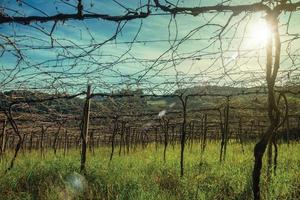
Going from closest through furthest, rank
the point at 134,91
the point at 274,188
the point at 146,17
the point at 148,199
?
the point at 146,17 < the point at 148,199 < the point at 274,188 < the point at 134,91

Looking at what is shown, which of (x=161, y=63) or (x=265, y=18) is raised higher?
(x=265, y=18)

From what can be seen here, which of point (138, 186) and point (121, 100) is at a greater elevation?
point (121, 100)

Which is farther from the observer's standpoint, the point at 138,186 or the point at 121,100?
the point at 121,100

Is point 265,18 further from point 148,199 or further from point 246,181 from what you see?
point 246,181

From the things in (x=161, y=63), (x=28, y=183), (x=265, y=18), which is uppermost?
(x=265, y=18)

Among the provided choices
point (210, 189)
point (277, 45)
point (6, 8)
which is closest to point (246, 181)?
point (210, 189)

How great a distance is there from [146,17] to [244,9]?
72cm

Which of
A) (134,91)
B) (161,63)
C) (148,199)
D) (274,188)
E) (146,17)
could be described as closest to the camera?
(146,17)

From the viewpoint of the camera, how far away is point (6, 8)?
344 centimetres

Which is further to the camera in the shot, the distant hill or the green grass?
the distant hill

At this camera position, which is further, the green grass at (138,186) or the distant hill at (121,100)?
the distant hill at (121,100)

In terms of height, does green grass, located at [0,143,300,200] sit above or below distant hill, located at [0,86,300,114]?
below

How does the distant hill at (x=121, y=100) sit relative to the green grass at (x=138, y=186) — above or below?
above

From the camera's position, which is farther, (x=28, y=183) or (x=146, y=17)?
(x=28, y=183)
